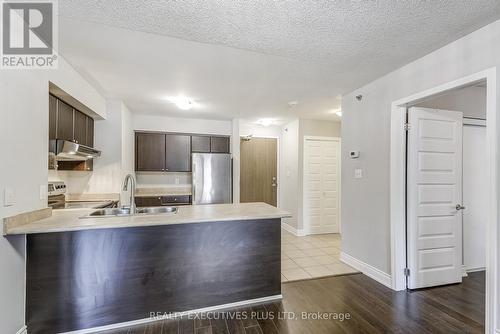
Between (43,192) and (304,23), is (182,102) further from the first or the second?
(304,23)

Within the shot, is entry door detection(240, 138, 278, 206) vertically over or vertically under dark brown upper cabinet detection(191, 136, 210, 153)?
under

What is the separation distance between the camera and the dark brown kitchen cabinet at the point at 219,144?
5137mm

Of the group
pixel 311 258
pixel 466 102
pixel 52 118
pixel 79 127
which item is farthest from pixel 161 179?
pixel 466 102

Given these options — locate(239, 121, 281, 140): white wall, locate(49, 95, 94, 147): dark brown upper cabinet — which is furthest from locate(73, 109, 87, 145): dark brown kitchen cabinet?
locate(239, 121, 281, 140): white wall

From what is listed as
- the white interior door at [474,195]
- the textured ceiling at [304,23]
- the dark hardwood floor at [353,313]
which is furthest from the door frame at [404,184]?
the white interior door at [474,195]

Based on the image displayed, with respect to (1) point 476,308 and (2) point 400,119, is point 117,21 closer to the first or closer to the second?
(2) point 400,119

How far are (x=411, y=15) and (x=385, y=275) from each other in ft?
8.75

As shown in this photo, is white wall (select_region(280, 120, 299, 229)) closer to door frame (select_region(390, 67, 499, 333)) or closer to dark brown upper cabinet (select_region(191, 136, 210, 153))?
dark brown upper cabinet (select_region(191, 136, 210, 153))

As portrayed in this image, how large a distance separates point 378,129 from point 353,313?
2.09 meters

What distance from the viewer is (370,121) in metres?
3.03

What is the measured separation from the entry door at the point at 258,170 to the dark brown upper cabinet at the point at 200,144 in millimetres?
945

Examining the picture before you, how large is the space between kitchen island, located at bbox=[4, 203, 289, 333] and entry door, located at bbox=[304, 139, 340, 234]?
2729 mm

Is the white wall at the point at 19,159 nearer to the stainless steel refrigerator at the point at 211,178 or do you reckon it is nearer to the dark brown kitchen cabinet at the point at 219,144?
the stainless steel refrigerator at the point at 211,178

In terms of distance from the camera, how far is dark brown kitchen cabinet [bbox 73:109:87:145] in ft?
10.1
